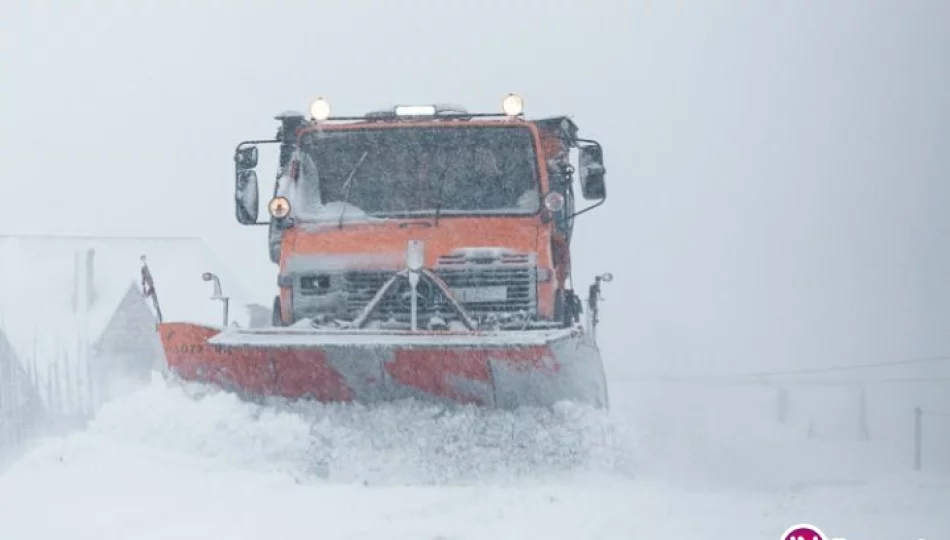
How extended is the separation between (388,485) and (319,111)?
3.46m

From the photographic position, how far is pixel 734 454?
12242 millimetres

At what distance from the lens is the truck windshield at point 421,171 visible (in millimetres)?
9953

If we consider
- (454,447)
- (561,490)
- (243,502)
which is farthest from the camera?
(454,447)

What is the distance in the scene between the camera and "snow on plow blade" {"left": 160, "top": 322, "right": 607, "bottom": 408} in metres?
7.98

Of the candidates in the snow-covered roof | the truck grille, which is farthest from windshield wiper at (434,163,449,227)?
the snow-covered roof

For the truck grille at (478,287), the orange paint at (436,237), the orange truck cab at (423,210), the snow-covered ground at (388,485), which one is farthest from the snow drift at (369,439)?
the orange paint at (436,237)

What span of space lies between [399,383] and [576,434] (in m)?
1.05

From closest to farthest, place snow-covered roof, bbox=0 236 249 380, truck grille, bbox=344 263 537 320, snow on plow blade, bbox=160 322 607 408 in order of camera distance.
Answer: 1. snow on plow blade, bbox=160 322 607 408
2. truck grille, bbox=344 263 537 320
3. snow-covered roof, bbox=0 236 249 380

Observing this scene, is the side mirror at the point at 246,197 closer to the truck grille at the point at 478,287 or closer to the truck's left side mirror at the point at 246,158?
the truck's left side mirror at the point at 246,158

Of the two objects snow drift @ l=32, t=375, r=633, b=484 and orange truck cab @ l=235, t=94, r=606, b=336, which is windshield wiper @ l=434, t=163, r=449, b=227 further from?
snow drift @ l=32, t=375, r=633, b=484

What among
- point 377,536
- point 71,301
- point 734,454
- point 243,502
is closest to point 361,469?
point 243,502

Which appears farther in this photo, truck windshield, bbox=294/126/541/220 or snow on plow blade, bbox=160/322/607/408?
truck windshield, bbox=294/126/541/220

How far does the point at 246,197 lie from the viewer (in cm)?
1009

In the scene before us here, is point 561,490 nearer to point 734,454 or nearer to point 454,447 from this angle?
point 454,447
